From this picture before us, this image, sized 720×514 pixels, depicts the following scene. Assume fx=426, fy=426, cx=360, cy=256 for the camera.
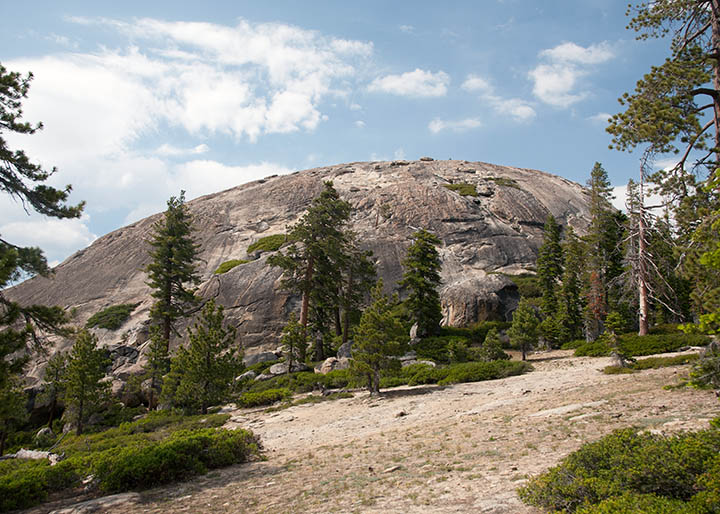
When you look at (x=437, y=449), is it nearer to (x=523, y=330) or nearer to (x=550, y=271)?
(x=523, y=330)

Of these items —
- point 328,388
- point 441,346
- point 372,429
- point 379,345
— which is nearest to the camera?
point 372,429

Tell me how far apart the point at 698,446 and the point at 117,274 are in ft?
201

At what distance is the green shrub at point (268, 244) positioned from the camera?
5299 centimetres

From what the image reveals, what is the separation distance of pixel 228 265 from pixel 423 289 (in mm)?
26353

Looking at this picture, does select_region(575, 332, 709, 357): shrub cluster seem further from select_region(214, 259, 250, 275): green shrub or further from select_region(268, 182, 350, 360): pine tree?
select_region(214, 259, 250, 275): green shrub

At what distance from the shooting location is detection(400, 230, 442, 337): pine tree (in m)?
35.0

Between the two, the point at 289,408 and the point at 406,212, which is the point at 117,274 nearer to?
the point at 406,212

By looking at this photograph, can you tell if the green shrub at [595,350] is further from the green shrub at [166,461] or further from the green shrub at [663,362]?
the green shrub at [166,461]

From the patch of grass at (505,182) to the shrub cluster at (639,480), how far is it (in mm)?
67272

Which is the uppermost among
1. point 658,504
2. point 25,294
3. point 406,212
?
point 406,212

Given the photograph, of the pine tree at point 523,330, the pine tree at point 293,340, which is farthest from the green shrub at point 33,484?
the pine tree at point 523,330

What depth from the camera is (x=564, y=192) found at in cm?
6981

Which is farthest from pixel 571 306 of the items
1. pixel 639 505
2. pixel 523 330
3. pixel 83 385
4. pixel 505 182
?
pixel 505 182

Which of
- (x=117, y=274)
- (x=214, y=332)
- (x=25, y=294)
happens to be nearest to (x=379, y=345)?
(x=214, y=332)
